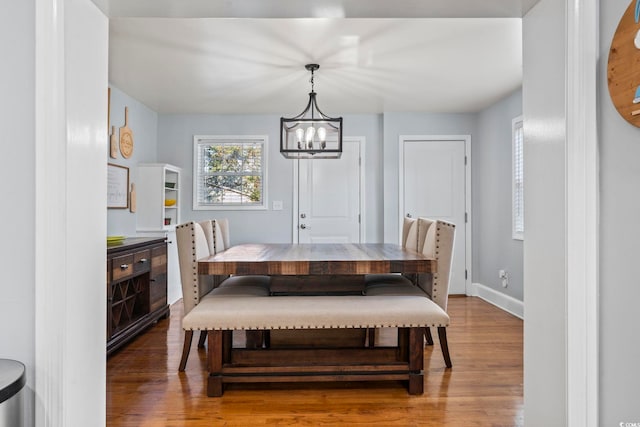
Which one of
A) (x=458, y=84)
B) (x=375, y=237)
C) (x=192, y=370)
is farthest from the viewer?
(x=375, y=237)

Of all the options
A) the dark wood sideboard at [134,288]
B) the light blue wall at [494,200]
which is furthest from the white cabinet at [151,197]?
the light blue wall at [494,200]

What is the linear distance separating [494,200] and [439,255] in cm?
228

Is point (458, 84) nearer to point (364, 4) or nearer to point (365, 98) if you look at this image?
point (365, 98)

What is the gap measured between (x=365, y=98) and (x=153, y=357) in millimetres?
3257

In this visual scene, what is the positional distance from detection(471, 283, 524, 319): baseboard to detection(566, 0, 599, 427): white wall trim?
122 inches

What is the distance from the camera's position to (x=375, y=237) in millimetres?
5086

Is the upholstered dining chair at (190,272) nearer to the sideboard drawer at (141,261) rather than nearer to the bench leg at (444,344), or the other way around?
the sideboard drawer at (141,261)

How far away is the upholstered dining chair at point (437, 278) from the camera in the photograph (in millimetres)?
2582

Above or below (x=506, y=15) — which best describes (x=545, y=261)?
below

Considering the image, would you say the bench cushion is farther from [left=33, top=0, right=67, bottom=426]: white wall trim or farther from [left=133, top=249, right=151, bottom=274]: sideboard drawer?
[left=133, top=249, right=151, bottom=274]: sideboard drawer

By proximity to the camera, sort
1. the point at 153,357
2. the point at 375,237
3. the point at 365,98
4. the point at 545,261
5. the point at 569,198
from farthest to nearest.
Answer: the point at 375,237
the point at 365,98
the point at 153,357
the point at 545,261
the point at 569,198

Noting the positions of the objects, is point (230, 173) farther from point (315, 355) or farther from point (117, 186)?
point (315, 355)

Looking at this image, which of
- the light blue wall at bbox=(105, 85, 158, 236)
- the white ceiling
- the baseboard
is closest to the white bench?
the white ceiling

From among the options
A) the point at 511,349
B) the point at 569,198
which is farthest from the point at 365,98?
the point at 569,198
